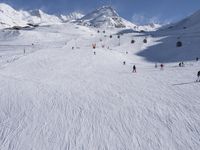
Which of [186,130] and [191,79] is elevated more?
[191,79]

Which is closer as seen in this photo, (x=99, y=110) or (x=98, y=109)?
(x=99, y=110)

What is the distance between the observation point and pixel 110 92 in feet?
92.3

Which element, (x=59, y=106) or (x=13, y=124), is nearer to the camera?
(x=13, y=124)

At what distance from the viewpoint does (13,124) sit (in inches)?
840

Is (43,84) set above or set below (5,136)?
above

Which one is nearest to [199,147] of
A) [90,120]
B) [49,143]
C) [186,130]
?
[186,130]

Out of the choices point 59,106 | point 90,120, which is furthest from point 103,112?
point 59,106

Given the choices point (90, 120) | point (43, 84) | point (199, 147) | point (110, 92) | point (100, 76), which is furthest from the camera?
point (100, 76)

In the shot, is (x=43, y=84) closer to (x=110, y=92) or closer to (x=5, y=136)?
(x=110, y=92)

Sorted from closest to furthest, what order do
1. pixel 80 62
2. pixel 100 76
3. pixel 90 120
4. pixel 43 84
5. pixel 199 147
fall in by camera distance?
pixel 199 147, pixel 90 120, pixel 43 84, pixel 100 76, pixel 80 62

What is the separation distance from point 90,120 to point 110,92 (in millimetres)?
→ 7138

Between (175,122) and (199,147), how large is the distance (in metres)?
3.41

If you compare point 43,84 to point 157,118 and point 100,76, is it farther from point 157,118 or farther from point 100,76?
point 157,118

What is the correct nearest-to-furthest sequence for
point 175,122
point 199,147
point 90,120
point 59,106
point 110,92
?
point 199,147
point 175,122
point 90,120
point 59,106
point 110,92
